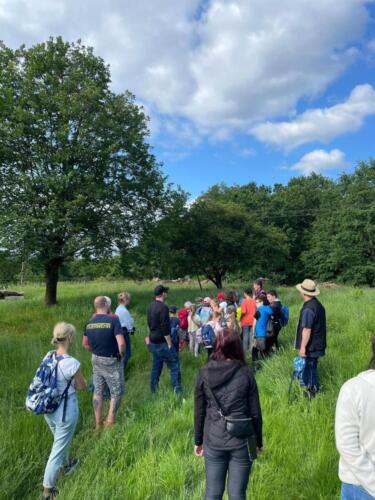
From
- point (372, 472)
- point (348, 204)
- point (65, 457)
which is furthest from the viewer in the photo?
point (348, 204)

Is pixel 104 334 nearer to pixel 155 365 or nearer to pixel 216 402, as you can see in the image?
pixel 155 365

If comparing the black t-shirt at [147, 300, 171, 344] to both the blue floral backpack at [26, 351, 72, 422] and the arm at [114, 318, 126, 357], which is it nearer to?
the arm at [114, 318, 126, 357]

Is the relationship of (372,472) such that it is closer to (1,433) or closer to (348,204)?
(1,433)

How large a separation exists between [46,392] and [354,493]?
289cm

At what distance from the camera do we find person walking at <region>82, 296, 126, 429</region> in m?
5.31

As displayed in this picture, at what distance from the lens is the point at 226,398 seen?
283 cm

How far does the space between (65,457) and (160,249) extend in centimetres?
1468

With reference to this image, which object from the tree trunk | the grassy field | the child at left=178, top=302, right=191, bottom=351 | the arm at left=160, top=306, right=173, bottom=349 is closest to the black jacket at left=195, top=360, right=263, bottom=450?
the grassy field

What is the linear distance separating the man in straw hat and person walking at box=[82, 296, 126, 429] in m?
2.60

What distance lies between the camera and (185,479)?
3641 mm

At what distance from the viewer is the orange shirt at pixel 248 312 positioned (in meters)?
8.76

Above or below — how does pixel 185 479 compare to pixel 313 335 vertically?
below

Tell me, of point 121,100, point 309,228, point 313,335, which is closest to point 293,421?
point 313,335

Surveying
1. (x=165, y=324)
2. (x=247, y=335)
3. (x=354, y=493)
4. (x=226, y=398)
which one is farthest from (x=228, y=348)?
(x=247, y=335)
